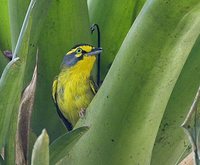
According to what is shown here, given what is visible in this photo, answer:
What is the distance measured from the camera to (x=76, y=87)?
135 centimetres

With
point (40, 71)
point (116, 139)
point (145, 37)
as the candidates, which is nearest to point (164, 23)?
point (145, 37)

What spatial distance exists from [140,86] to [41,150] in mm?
213

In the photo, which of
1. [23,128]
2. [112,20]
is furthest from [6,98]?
[112,20]

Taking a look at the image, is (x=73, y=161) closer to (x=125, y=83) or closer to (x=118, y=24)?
(x=125, y=83)

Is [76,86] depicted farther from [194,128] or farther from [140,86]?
[194,128]

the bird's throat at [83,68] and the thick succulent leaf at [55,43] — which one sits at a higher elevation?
the thick succulent leaf at [55,43]

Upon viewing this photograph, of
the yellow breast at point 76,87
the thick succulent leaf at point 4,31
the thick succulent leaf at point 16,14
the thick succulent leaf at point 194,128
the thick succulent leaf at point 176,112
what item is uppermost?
the thick succulent leaf at point 16,14

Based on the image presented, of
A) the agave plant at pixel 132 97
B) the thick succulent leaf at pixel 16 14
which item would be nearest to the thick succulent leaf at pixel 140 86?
the agave plant at pixel 132 97

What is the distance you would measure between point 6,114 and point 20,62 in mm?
63

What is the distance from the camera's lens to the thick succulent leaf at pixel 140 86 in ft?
1.76

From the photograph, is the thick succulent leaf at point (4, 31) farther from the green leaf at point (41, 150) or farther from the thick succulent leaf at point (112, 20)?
the green leaf at point (41, 150)

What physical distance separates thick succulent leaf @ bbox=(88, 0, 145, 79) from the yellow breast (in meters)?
0.31

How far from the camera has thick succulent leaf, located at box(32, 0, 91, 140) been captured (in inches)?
30.3

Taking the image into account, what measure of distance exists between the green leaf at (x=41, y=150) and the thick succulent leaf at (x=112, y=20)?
1.52 feet
